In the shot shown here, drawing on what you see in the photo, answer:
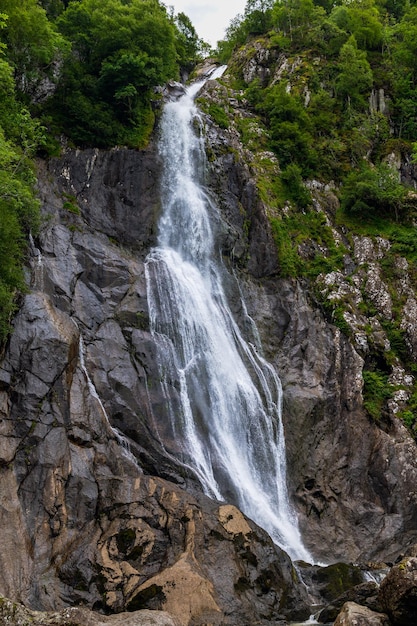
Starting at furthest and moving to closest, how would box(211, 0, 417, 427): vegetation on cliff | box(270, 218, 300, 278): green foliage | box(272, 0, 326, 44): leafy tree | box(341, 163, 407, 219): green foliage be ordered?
box(272, 0, 326, 44): leafy tree
box(341, 163, 407, 219): green foliage
box(270, 218, 300, 278): green foliage
box(211, 0, 417, 427): vegetation on cliff

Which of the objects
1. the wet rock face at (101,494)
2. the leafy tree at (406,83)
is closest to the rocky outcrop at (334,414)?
the wet rock face at (101,494)

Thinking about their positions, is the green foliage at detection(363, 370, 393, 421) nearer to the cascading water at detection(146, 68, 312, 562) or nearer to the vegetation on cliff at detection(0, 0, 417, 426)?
the vegetation on cliff at detection(0, 0, 417, 426)

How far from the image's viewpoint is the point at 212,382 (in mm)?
20438

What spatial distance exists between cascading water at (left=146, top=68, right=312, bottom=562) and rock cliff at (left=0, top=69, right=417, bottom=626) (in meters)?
0.63

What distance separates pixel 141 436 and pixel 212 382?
405 centimetres

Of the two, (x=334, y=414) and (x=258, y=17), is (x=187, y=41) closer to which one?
(x=258, y=17)

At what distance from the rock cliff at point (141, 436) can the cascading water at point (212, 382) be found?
63cm

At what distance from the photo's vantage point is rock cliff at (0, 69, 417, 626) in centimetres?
1293

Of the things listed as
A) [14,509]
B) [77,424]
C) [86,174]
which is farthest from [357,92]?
[14,509]

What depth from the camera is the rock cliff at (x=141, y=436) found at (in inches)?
509

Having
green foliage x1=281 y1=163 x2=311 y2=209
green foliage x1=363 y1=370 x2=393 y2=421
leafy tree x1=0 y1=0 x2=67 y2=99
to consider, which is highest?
leafy tree x1=0 y1=0 x2=67 y2=99

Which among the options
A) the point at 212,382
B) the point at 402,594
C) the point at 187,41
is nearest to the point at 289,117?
the point at 212,382

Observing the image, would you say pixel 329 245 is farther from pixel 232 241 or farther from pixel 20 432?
pixel 20 432

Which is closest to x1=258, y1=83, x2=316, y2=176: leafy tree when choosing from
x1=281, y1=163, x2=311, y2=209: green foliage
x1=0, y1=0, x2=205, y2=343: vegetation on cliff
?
x1=281, y1=163, x2=311, y2=209: green foliage
